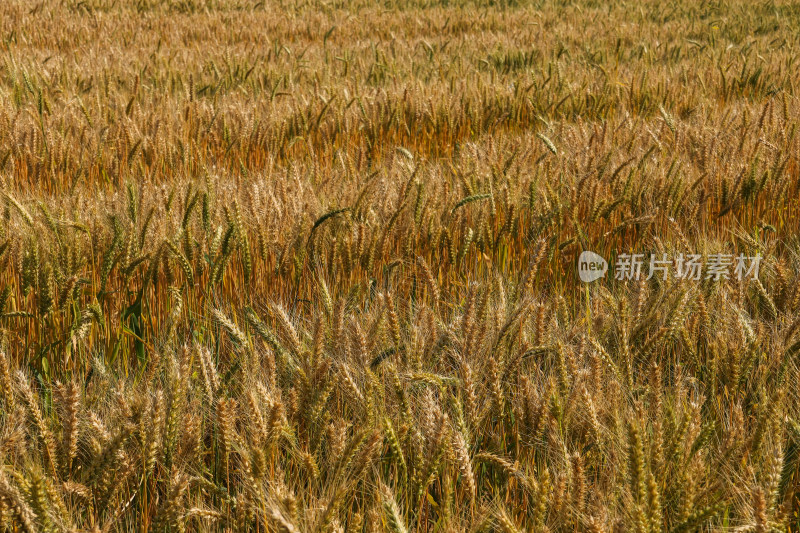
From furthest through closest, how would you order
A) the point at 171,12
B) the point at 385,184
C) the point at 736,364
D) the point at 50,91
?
the point at 171,12, the point at 50,91, the point at 385,184, the point at 736,364

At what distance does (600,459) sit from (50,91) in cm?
365

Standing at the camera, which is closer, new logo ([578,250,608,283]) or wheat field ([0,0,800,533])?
wheat field ([0,0,800,533])

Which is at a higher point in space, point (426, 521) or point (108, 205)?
point (108, 205)

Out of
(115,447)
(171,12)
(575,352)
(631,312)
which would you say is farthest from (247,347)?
(171,12)

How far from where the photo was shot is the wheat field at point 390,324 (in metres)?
0.99

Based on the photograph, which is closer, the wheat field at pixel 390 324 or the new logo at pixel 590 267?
the wheat field at pixel 390 324

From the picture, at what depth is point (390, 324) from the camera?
1.28 m

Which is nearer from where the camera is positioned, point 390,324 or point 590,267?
point 390,324

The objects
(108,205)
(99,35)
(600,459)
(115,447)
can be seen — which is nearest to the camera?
(115,447)

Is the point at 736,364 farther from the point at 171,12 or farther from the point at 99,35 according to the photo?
the point at 171,12

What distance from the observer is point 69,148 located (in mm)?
2701

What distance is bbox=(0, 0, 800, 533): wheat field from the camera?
99 centimetres

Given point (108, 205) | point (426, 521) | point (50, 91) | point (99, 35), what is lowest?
point (426, 521)

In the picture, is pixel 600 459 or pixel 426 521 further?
pixel 600 459
